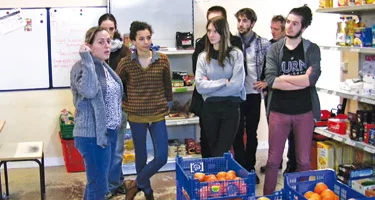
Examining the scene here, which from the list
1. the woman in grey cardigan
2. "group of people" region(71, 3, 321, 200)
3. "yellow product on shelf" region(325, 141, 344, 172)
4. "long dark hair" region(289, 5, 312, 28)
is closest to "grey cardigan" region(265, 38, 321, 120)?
"group of people" region(71, 3, 321, 200)

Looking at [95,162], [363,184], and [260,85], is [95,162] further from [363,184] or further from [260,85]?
[363,184]

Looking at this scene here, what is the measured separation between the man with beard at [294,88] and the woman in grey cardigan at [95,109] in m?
1.25

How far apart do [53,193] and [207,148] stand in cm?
153

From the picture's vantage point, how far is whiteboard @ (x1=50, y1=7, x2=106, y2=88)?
5344 mm

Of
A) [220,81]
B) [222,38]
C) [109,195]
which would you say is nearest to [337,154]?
[220,81]

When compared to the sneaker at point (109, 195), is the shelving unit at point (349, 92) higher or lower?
higher

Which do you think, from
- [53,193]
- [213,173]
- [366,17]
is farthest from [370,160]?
[53,193]

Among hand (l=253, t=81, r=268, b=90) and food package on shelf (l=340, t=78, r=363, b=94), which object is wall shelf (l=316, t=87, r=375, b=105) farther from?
hand (l=253, t=81, r=268, b=90)

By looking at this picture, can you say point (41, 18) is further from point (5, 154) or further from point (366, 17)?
point (366, 17)

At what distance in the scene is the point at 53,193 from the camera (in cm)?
457

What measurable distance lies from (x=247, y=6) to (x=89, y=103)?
3.15m

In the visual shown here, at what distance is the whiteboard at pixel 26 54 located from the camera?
208 inches

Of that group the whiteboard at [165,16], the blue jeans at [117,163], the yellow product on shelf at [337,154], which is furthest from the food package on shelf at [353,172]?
the whiteboard at [165,16]

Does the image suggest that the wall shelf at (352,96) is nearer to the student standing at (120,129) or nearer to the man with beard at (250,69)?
the man with beard at (250,69)
